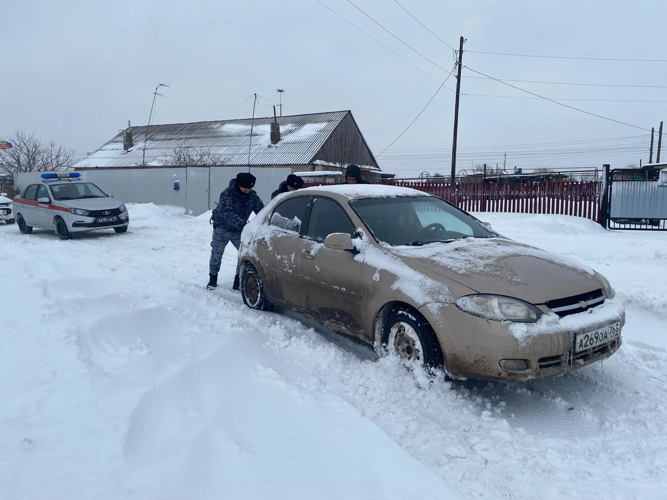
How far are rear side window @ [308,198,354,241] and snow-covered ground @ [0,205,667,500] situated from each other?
39.2 inches

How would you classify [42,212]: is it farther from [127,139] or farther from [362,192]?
[127,139]

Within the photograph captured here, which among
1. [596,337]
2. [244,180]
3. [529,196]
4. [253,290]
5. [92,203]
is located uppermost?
[244,180]

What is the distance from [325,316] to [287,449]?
1.83 metres

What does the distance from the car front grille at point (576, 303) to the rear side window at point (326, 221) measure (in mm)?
1766

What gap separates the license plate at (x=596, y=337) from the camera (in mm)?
3344

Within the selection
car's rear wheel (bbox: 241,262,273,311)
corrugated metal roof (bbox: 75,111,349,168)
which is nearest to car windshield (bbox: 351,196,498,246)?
car's rear wheel (bbox: 241,262,273,311)

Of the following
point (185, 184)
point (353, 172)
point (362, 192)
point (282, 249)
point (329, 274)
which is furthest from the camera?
point (185, 184)

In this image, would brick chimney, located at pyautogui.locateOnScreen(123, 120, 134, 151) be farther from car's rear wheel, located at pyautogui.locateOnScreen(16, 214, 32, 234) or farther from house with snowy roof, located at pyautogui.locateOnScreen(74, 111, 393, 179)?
car's rear wheel, located at pyautogui.locateOnScreen(16, 214, 32, 234)

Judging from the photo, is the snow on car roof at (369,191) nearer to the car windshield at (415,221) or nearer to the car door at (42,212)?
the car windshield at (415,221)

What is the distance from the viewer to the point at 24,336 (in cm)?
417

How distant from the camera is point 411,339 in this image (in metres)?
3.70

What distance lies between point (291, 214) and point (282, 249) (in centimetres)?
42

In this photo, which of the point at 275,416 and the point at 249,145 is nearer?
the point at 275,416

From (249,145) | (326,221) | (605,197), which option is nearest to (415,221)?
(326,221)
